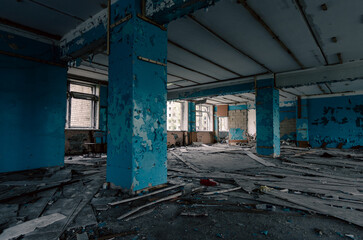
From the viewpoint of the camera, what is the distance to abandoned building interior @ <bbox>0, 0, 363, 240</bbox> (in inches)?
79.3

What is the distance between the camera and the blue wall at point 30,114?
4.36 m

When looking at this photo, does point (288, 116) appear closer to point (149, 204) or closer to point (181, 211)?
point (181, 211)

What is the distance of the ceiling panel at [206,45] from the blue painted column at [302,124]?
7.31 meters

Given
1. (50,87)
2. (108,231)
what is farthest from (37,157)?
(108,231)

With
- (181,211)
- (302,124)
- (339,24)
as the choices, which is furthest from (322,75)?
(181,211)

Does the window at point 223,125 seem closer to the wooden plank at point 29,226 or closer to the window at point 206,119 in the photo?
the window at point 206,119

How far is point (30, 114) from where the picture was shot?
184 inches

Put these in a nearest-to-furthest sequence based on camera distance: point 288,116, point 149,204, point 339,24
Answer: point 149,204
point 339,24
point 288,116

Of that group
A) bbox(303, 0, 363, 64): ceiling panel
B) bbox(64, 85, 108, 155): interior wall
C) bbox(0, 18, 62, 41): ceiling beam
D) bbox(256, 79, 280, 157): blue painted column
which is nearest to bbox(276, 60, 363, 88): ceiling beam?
bbox(256, 79, 280, 157): blue painted column

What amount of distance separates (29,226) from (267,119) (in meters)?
7.60

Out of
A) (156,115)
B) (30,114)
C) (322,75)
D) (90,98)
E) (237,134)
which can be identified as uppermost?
(322,75)

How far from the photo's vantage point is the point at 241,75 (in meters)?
8.16

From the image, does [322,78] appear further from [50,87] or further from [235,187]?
[50,87]

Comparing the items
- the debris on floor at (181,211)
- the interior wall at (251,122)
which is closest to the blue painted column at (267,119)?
the debris on floor at (181,211)
